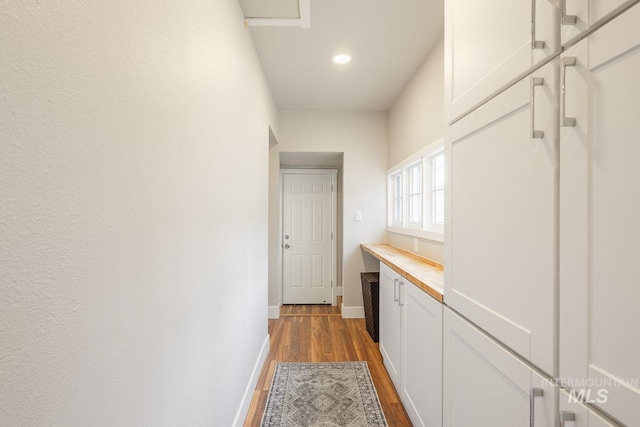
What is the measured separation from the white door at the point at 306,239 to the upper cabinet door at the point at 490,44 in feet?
10.4

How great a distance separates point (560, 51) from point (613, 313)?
602 millimetres

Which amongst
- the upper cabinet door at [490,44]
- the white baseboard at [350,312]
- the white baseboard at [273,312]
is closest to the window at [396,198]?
the white baseboard at [350,312]

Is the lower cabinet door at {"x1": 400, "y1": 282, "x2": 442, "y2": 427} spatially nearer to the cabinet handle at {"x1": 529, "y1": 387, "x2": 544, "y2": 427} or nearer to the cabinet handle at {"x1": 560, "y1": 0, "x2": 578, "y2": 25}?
the cabinet handle at {"x1": 529, "y1": 387, "x2": 544, "y2": 427}

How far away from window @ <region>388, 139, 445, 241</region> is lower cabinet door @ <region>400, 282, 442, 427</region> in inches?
27.7

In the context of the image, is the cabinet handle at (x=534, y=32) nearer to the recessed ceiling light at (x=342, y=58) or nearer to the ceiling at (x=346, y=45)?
the ceiling at (x=346, y=45)

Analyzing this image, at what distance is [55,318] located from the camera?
485mm

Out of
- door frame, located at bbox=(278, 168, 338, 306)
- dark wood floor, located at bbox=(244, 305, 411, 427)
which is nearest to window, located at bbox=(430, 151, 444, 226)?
dark wood floor, located at bbox=(244, 305, 411, 427)

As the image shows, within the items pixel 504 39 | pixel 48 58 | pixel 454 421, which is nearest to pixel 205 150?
pixel 48 58

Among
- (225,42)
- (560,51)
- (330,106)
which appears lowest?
(560,51)

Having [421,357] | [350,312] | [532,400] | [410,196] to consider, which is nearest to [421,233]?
[410,196]

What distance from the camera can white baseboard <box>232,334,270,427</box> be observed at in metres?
1.70

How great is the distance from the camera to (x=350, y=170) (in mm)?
3619

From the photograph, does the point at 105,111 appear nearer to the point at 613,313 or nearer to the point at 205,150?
the point at 205,150

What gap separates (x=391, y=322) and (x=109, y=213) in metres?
2.07
